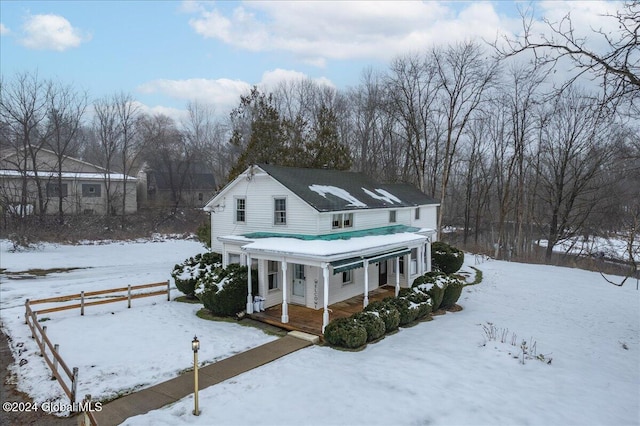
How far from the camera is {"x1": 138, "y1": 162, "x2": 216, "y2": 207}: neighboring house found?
1941 inches

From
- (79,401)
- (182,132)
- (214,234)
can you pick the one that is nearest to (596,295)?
(214,234)

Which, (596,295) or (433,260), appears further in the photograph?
(433,260)

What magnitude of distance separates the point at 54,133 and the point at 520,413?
46522mm

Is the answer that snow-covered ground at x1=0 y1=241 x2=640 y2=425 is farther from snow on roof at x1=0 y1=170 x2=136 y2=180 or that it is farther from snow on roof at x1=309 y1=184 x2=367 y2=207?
snow on roof at x1=0 y1=170 x2=136 y2=180

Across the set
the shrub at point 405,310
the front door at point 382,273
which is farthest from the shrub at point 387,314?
the front door at point 382,273

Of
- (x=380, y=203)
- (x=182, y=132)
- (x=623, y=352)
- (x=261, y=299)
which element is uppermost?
(x=182, y=132)

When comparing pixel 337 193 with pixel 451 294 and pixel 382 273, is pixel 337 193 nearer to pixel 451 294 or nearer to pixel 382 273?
pixel 382 273

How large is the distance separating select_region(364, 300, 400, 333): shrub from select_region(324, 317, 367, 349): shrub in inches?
51.5

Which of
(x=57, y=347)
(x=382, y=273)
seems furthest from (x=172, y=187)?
(x=57, y=347)

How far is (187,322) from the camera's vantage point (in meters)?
14.3

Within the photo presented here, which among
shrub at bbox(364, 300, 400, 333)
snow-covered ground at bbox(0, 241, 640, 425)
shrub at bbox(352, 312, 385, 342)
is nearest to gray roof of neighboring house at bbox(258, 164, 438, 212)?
shrub at bbox(364, 300, 400, 333)

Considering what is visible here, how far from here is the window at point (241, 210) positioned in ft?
58.6

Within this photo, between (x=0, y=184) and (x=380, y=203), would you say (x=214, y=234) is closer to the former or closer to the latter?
(x=380, y=203)

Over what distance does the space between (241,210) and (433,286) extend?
9.16m
